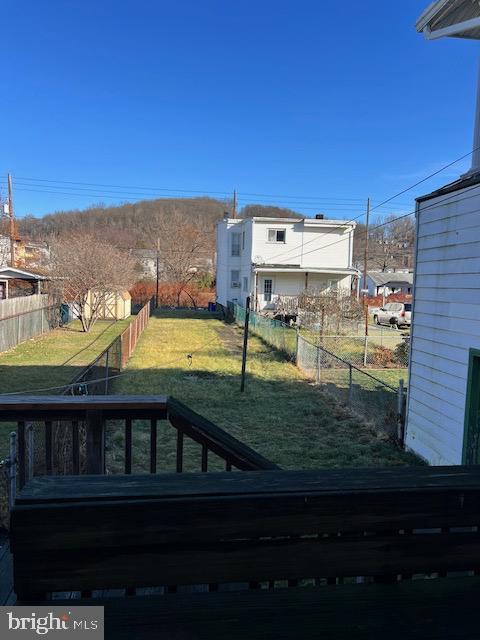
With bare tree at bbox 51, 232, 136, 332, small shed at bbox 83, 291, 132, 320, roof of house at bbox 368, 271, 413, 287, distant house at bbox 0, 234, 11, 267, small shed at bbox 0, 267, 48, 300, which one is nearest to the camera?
small shed at bbox 0, 267, 48, 300

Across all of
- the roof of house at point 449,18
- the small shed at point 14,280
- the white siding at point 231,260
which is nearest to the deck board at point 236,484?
the roof of house at point 449,18

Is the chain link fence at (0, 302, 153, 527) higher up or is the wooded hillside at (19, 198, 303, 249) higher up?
the wooded hillside at (19, 198, 303, 249)

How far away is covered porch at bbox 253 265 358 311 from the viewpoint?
28688mm

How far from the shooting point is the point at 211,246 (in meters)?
67.1

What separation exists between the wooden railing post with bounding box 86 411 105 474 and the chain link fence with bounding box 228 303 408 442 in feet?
20.8

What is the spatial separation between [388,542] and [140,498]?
0.70m

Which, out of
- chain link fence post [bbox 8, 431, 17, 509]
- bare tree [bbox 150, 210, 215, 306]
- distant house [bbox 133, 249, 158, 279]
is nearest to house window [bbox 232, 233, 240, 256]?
bare tree [bbox 150, 210, 215, 306]

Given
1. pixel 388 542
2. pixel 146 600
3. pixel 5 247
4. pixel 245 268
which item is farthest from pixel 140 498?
pixel 5 247

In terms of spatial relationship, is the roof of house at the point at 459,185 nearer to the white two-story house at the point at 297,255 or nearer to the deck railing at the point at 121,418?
the deck railing at the point at 121,418

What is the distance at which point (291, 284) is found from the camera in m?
29.1

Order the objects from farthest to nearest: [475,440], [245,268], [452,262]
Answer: [245,268]
[452,262]
[475,440]

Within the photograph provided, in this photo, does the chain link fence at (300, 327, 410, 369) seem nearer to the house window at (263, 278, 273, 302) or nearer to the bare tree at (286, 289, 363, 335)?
A: the bare tree at (286, 289, 363, 335)

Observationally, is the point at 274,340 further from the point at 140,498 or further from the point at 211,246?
the point at 211,246

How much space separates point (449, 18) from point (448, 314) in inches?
158
